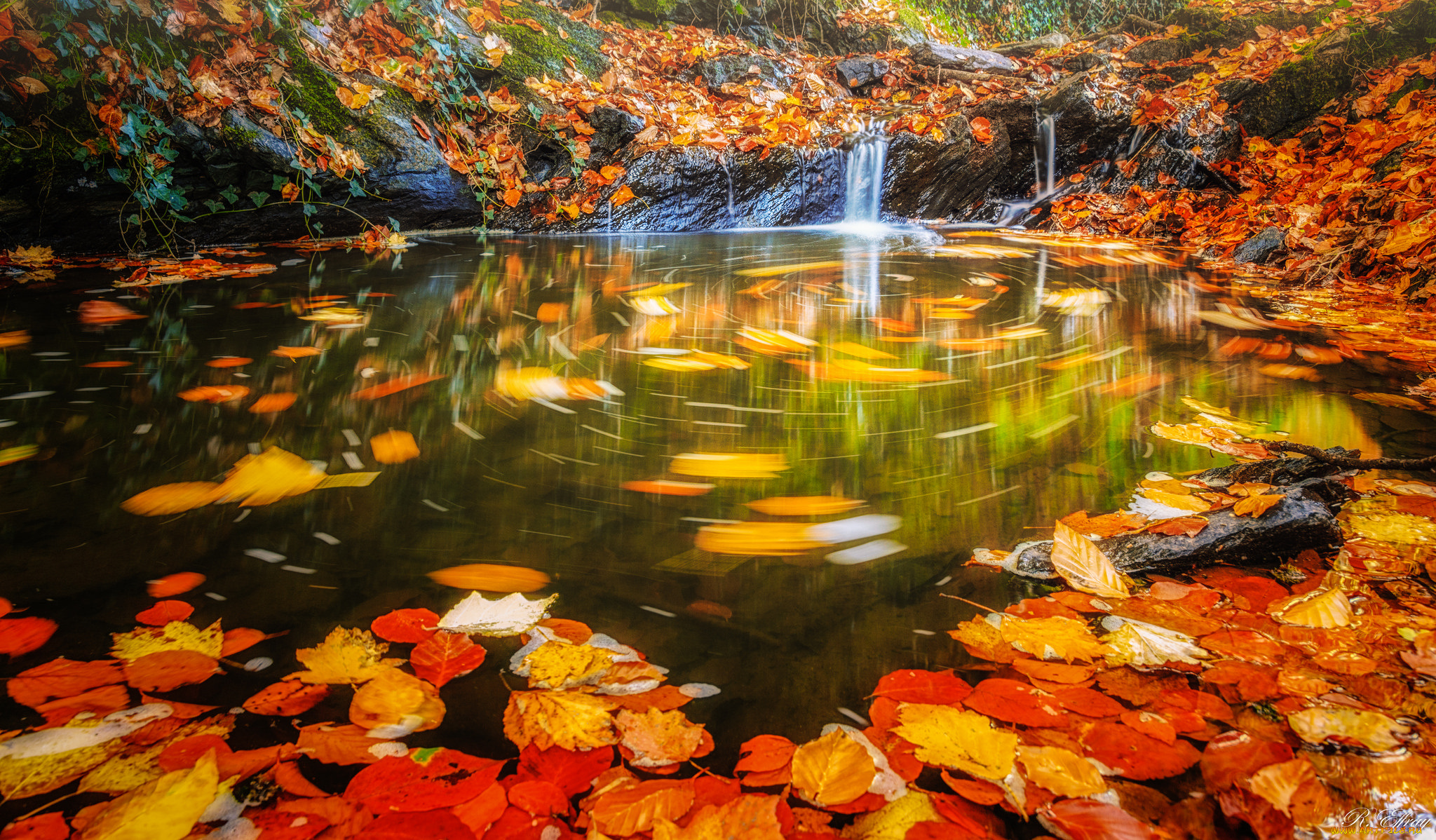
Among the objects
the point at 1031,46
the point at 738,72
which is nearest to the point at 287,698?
the point at 738,72

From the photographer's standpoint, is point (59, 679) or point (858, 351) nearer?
point (59, 679)

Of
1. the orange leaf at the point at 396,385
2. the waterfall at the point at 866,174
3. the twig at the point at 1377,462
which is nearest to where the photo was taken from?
the twig at the point at 1377,462

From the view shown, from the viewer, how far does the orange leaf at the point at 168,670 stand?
83 cm

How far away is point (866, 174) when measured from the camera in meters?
6.41

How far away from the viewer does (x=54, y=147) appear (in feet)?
11.6

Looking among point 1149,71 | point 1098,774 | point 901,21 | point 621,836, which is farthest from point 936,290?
point 901,21

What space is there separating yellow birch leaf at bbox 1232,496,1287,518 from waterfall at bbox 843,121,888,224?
18.5 feet

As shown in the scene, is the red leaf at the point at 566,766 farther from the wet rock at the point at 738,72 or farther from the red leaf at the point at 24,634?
the wet rock at the point at 738,72

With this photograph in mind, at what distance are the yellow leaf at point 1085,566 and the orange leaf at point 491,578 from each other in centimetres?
81

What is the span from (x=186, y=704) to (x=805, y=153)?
243 inches

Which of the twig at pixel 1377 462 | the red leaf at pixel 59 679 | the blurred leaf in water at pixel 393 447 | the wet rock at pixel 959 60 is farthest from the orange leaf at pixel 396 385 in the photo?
the wet rock at pixel 959 60

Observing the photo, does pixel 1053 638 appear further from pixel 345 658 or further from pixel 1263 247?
pixel 1263 247

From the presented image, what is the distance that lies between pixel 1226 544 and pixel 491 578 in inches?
45.7

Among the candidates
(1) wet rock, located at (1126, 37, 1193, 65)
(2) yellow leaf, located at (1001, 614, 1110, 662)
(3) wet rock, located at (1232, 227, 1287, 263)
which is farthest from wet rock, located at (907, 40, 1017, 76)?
(2) yellow leaf, located at (1001, 614, 1110, 662)
